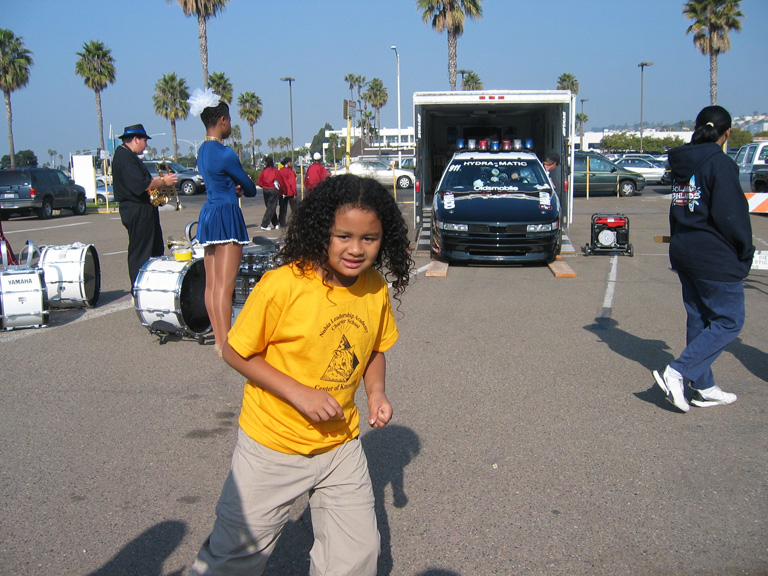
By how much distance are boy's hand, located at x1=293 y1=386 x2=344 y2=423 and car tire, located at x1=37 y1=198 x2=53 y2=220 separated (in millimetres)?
23419

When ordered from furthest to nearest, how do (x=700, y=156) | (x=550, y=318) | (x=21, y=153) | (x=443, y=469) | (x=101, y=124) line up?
(x=21, y=153), (x=101, y=124), (x=550, y=318), (x=700, y=156), (x=443, y=469)

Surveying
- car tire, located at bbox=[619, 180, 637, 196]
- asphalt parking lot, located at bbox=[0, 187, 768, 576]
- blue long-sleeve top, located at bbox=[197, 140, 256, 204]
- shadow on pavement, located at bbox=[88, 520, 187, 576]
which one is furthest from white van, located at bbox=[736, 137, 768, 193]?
shadow on pavement, located at bbox=[88, 520, 187, 576]

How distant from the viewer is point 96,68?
5162 centimetres

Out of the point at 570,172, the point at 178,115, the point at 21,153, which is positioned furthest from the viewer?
the point at 21,153

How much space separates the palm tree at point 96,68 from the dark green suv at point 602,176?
3725cm

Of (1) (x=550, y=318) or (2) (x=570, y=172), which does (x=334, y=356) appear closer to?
(1) (x=550, y=318)

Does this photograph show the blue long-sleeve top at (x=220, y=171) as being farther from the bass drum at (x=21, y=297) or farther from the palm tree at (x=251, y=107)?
the palm tree at (x=251, y=107)

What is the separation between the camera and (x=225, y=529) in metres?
2.26

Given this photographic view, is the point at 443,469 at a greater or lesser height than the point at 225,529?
lesser

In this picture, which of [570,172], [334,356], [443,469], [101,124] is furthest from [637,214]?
[101,124]

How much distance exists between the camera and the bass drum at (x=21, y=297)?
6.94 m

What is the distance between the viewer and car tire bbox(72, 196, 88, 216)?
972 inches

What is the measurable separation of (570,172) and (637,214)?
28.0ft

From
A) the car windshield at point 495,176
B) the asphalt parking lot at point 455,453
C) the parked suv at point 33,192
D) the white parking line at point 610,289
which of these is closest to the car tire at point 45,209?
the parked suv at point 33,192
